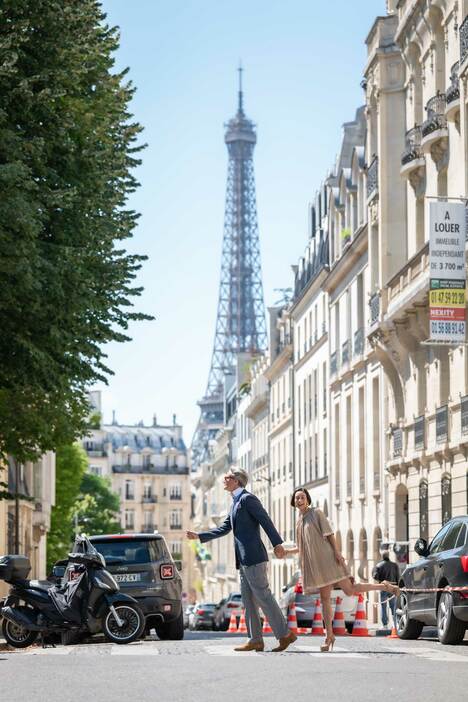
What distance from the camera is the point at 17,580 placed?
58.9 feet

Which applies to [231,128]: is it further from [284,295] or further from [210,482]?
[284,295]

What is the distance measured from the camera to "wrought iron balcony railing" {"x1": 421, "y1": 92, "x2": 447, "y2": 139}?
3519cm

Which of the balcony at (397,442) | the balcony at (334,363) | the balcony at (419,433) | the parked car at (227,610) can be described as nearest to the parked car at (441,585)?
the balcony at (419,433)

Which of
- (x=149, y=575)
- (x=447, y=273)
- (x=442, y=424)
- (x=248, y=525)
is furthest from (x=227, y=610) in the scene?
(x=248, y=525)

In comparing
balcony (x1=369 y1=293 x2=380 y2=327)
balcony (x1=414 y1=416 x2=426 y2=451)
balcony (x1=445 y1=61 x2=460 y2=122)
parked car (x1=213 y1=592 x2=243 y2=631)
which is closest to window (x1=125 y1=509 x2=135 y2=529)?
parked car (x1=213 y1=592 x2=243 y2=631)

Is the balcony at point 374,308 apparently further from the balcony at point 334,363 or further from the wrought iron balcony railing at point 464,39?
the balcony at point 334,363

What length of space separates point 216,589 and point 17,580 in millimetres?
109015

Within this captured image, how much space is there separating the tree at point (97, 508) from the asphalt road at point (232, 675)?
9741 cm

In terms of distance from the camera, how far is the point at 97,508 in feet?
404

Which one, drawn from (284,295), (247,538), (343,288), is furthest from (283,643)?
(284,295)

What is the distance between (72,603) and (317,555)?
3.18 meters

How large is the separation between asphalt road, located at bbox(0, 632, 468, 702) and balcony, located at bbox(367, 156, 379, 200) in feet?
93.9

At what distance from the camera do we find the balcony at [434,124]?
3519 centimetres

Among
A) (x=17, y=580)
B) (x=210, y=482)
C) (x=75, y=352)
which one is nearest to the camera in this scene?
(x=17, y=580)
